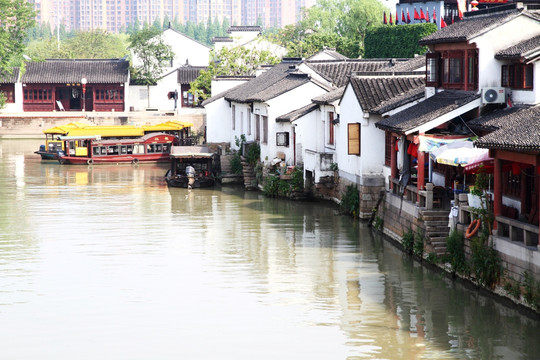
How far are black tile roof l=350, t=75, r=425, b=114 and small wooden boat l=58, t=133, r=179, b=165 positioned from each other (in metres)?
23.7

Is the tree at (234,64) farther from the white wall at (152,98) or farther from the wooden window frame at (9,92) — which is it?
the wooden window frame at (9,92)

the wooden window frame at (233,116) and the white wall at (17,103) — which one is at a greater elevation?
the white wall at (17,103)

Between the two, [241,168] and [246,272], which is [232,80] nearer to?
[241,168]

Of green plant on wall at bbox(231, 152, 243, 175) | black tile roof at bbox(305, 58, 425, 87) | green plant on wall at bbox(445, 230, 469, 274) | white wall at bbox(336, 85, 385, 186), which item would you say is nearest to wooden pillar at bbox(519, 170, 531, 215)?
green plant on wall at bbox(445, 230, 469, 274)

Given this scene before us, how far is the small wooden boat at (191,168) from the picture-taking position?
44750 mm

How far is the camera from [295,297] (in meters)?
23.3

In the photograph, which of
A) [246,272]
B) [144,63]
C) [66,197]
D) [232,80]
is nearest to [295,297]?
[246,272]

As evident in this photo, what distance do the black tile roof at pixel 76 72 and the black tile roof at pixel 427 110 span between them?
52.6m

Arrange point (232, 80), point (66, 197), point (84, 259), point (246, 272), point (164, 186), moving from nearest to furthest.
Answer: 1. point (246, 272)
2. point (84, 259)
3. point (66, 197)
4. point (164, 186)
5. point (232, 80)

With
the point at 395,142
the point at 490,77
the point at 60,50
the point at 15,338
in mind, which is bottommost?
the point at 15,338

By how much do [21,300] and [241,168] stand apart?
79.9ft

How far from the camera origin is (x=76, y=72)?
266ft

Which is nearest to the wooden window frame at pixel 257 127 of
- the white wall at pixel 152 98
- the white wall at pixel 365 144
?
the white wall at pixel 365 144

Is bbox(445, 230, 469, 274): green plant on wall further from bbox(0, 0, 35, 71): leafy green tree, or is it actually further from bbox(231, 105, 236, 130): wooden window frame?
bbox(0, 0, 35, 71): leafy green tree
